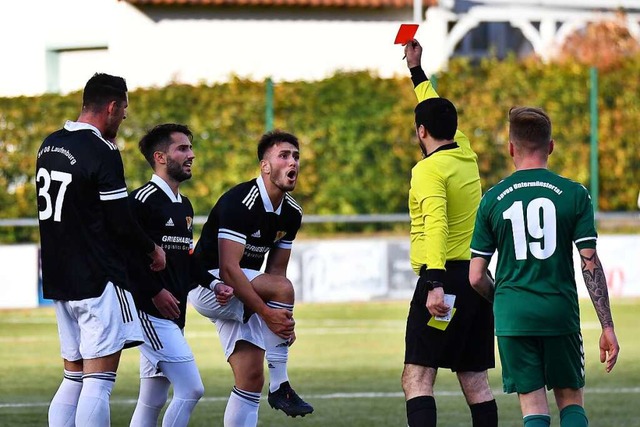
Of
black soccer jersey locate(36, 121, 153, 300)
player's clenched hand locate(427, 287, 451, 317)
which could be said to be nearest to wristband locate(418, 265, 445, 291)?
player's clenched hand locate(427, 287, 451, 317)

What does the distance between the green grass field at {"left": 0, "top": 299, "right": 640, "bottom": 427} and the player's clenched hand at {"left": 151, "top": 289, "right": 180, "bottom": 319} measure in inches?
76.4

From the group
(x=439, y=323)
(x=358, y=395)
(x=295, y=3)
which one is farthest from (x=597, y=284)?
(x=295, y=3)

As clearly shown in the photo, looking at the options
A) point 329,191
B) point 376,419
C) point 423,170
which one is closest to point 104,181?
point 423,170

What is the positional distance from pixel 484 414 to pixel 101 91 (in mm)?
2744

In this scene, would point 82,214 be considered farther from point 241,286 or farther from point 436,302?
point 436,302

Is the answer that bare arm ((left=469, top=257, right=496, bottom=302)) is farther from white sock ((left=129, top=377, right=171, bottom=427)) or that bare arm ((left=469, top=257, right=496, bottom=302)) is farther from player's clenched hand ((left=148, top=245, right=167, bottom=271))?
white sock ((left=129, top=377, right=171, bottom=427))

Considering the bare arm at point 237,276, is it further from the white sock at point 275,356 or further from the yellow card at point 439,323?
the yellow card at point 439,323

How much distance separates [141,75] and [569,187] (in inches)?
813

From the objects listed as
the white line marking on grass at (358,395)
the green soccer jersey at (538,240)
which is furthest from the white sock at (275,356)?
the white line marking on grass at (358,395)

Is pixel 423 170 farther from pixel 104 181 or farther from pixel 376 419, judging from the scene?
pixel 376 419

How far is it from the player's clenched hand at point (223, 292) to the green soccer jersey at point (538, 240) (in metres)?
1.88

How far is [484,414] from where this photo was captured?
25.7 feet

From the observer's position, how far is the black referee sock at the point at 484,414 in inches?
309

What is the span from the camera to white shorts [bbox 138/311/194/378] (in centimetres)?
806
